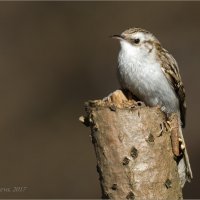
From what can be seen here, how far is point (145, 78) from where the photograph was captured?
4977mm

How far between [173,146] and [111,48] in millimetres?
6931

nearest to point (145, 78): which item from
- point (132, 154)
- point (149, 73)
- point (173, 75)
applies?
point (149, 73)

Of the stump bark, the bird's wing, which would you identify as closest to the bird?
the bird's wing

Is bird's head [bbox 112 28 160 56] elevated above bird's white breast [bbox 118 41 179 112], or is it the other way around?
bird's head [bbox 112 28 160 56]

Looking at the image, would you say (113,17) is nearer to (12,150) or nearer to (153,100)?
(12,150)

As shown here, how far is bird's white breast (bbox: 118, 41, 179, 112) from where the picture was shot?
4926 millimetres

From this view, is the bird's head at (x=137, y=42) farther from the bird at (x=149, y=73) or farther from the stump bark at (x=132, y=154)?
the stump bark at (x=132, y=154)

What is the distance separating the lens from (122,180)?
3.55m

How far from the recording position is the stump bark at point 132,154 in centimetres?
353

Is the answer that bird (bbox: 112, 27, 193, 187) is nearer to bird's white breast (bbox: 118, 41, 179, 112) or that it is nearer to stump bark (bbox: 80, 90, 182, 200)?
bird's white breast (bbox: 118, 41, 179, 112)

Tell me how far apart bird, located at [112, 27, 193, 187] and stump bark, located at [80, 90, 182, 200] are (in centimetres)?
123

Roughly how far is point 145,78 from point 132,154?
1.51 m

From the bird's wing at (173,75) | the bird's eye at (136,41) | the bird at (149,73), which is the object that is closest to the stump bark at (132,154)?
the bird at (149,73)

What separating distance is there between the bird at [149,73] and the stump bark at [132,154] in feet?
4.03
